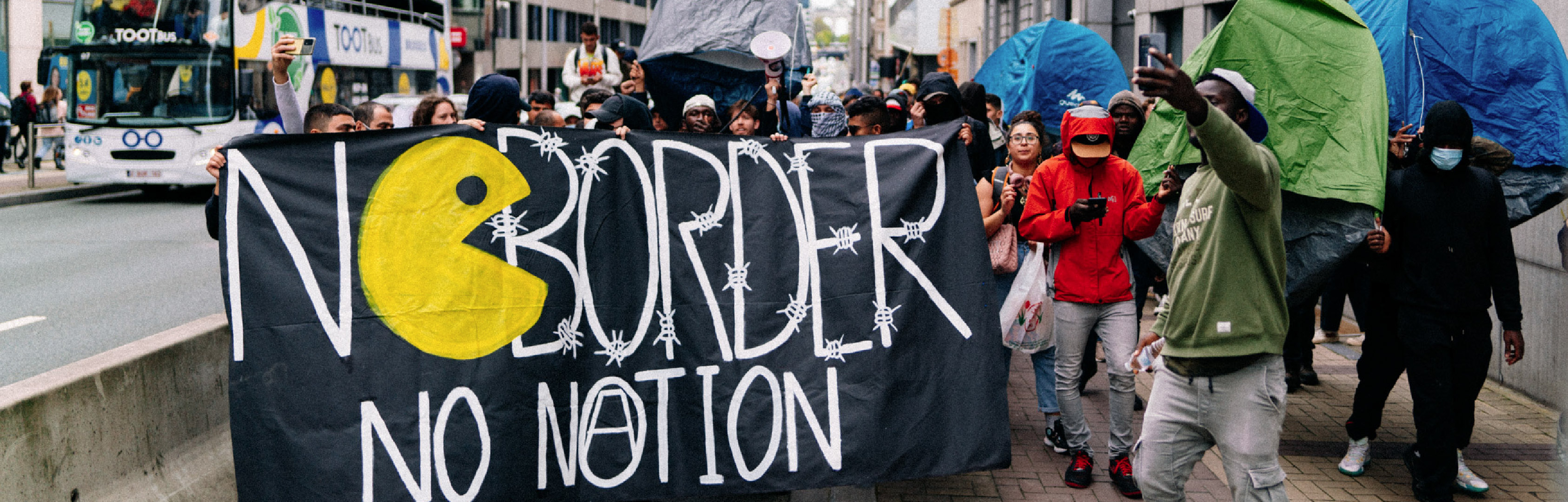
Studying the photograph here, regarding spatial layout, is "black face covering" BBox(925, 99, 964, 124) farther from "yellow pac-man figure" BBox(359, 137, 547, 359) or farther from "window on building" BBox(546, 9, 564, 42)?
"window on building" BBox(546, 9, 564, 42)

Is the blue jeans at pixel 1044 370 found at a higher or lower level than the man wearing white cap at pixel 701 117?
lower

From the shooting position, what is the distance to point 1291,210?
492cm

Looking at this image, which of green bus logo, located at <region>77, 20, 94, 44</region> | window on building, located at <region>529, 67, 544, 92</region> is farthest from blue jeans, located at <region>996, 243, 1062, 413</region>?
window on building, located at <region>529, 67, 544, 92</region>

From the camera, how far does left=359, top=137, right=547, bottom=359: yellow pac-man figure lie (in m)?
4.06

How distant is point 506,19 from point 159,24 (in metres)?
40.5

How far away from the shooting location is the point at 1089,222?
5121 millimetres

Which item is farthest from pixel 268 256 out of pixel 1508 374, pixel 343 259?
pixel 1508 374

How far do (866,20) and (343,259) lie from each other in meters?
33.1

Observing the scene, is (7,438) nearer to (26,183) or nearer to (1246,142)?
(1246,142)

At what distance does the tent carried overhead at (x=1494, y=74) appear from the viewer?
5324 millimetres

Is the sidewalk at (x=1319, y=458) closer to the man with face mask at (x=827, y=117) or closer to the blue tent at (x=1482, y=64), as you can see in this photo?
the blue tent at (x=1482, y=64)

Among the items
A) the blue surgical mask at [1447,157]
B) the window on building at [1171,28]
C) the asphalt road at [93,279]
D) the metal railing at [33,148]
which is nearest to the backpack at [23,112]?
the metal railing at [33,148]

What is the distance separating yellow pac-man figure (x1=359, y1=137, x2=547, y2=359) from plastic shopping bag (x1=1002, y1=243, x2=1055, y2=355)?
2.31 meters

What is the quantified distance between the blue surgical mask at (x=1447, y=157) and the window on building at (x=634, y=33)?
6767cm
